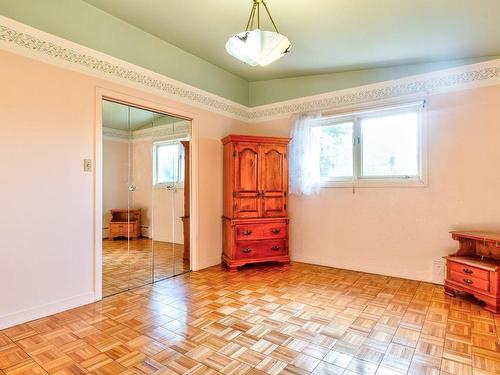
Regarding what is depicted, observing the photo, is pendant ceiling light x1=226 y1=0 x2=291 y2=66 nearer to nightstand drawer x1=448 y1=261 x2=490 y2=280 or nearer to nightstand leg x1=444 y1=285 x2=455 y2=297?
nightstand drawer x1=448 y1=261 x2=490 y2=280

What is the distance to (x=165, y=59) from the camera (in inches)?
132

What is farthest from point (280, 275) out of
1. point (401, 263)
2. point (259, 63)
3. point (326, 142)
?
point (259, 63)

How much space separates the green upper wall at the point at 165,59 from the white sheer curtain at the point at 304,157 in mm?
435

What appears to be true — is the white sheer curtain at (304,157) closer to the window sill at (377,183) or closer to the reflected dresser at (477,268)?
the window sill at (377,183)

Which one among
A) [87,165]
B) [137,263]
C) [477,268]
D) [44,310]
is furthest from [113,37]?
[477,268]

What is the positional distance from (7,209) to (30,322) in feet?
3.01

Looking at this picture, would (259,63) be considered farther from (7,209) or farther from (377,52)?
(7,209)

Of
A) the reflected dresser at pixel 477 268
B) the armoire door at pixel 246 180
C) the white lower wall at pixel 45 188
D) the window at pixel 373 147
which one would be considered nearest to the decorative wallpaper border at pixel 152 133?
the white lower wall at pixel 45 188

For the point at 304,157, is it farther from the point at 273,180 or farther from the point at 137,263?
the point at 137,263

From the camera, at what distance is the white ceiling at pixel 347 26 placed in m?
2.32

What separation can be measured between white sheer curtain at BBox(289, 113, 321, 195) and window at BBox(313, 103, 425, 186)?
11 cm

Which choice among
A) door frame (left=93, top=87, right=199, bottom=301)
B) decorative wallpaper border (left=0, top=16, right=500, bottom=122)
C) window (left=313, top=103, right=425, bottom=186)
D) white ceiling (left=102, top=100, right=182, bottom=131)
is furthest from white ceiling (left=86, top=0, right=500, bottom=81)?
white ceiling (left=102, top=100, right=182, bottom=131)

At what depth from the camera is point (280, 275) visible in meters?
3.59

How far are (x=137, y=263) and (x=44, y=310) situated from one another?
107 cm
